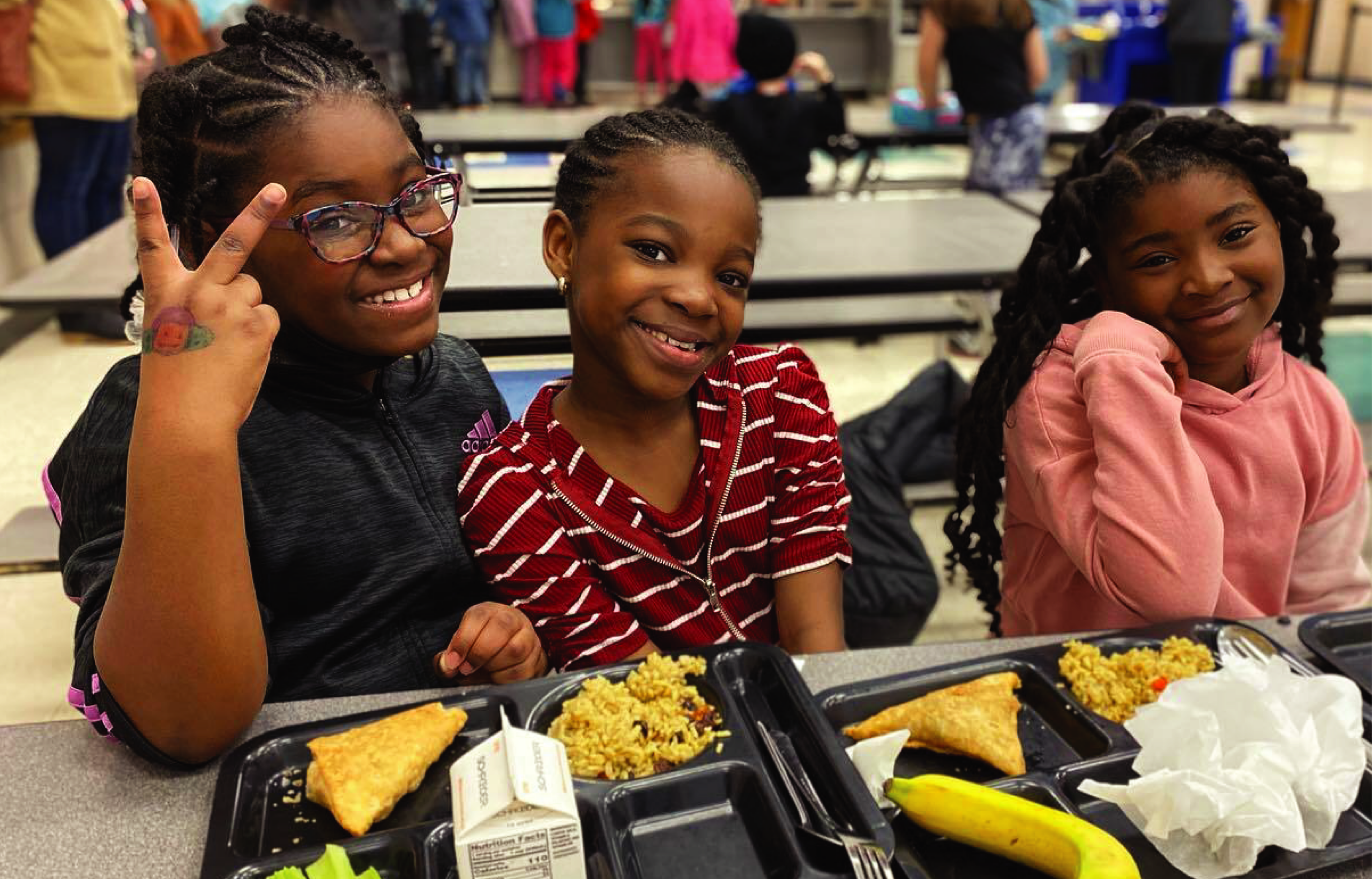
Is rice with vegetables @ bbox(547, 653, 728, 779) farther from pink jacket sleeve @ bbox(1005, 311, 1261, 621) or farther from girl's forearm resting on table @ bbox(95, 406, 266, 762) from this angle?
pink jacket sleeve @ bbox(1005, 311, 1261, 621)

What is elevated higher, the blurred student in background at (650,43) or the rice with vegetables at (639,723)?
the blurred student in background at (650,43)

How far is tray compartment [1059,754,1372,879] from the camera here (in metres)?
0.90

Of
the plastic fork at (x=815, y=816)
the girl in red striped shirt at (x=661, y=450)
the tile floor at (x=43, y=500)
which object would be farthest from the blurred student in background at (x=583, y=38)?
the plastic fork at (x=815, y=816)

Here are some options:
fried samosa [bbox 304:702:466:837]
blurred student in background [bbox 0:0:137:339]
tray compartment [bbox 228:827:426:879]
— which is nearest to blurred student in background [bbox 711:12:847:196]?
blurred student in background [bbox 0:0:137:339]

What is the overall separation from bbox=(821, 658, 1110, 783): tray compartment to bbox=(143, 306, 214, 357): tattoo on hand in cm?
70

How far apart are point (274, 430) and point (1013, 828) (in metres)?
0.86

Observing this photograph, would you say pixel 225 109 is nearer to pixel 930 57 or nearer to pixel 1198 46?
pixel 930 57

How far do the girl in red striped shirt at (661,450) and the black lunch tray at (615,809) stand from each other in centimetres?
23

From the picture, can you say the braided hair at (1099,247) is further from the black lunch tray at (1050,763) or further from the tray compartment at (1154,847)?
the tray compartment at (1154,847)

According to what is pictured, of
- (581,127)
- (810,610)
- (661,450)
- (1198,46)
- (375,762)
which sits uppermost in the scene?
(1198,46)

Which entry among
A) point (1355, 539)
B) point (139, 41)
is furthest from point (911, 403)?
point (139, 41)

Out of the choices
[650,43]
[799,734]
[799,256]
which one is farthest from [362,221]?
[650,43]

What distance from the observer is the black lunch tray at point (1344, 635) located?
121cm

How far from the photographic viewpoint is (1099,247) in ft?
4.81
